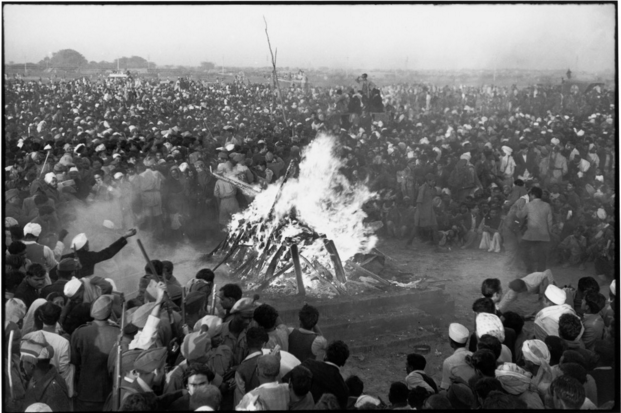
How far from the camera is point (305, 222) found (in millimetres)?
9750

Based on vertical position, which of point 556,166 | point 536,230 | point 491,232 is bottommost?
point 491,232

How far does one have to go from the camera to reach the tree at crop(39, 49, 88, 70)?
10.0 meters

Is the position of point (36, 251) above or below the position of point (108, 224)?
below

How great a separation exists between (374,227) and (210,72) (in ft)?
12.1

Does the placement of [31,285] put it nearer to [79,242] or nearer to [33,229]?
[79,242]

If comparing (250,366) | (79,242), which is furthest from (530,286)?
(79,242)

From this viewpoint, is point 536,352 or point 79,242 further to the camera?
point 79,242

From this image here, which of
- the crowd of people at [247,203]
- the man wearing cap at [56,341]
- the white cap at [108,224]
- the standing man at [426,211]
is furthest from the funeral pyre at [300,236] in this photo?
the man wearing cap at [56,341]

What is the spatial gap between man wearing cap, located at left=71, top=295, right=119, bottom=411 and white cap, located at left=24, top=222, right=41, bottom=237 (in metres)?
2.94

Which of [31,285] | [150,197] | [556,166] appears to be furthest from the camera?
[556,166]

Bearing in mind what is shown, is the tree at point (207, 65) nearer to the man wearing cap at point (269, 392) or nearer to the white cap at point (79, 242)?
the white cap at point (79, 242)

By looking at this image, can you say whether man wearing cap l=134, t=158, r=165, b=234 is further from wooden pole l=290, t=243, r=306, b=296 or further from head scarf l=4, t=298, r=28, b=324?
head scarf l=4, t=298, r=28, b=324

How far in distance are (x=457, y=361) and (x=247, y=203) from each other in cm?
→ 602

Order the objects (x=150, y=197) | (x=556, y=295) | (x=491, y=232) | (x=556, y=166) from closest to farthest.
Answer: (x=556, y=295) < (x=150, y=197) < (x=491, y=232) < (x=556, y=166)
